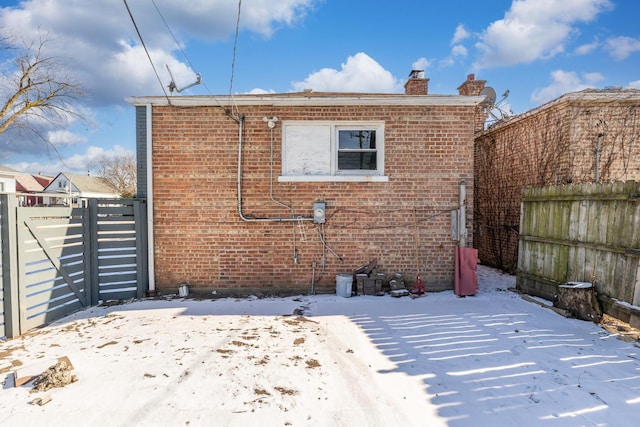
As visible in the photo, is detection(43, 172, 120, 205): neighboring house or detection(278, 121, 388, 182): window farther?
detection(43, 172, 120, 205): neighboring house

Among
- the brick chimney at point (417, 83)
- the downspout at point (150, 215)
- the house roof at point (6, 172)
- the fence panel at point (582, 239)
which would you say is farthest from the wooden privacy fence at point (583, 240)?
the house roof at point (6, 172)

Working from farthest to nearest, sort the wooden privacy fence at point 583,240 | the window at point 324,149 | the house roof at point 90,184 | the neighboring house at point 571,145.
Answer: the house roof at point 90,184 → the neighboring house at point 571,145 → the window at point 324,149 → the wooden privacy fence at point 583,240

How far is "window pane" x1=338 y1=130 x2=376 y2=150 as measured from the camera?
253 inches

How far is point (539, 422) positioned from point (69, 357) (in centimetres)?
487

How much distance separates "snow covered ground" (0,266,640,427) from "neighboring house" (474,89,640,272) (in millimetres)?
3367

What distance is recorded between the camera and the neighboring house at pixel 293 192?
627 centimetres

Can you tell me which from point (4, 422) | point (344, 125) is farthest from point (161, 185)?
point (4, 422)

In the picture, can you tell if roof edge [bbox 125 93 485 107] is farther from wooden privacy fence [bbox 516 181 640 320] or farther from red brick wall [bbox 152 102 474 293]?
wooden privacy fence [bbox 516 181 640 320]

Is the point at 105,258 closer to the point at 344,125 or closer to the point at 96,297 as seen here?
the point at 96,297

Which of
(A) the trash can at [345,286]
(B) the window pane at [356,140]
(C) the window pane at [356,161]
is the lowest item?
(A) the trash can at [345,286]

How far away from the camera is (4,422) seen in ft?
8.55

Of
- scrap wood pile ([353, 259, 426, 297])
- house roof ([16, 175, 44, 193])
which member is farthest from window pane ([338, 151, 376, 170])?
house roof ([16, 175, 44, 193])

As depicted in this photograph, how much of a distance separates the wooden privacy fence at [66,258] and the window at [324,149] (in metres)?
3.14

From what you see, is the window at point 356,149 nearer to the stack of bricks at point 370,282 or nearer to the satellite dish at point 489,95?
the stack of bricks at point 370,282
